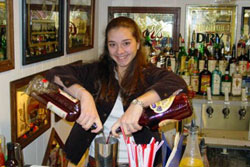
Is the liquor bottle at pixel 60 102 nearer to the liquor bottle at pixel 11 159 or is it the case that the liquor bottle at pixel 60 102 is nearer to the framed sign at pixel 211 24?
the liquor bottle at pixel 11 159

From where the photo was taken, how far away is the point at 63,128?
2117 millimetres

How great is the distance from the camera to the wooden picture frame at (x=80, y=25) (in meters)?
2.13

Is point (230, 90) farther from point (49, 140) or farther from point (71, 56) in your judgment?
point (49, 140)

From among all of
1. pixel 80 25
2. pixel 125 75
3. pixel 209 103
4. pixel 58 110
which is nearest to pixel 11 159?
pixel 58 110

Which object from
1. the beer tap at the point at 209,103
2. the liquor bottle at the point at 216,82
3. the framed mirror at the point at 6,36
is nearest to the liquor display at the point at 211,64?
the liquor bottle at the point at 216,82

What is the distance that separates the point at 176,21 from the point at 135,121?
6.37 ft

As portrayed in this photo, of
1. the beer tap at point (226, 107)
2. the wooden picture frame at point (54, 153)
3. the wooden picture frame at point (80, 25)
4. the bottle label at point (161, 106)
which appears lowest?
the wooden picture frame at point (54, 153)

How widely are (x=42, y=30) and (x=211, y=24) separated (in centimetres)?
162

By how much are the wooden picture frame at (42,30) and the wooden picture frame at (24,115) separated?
0.40ft

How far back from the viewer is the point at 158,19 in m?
2.83

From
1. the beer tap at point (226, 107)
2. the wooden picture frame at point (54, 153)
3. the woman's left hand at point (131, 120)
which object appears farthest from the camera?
the beer tap at point (226, 107)

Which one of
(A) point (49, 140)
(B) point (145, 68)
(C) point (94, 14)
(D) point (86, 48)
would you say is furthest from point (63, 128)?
(C) point (94, 14)

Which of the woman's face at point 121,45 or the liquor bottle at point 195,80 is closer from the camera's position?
the woman's face at point 121,45

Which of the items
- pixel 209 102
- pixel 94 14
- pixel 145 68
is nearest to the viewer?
pixel 145 68
